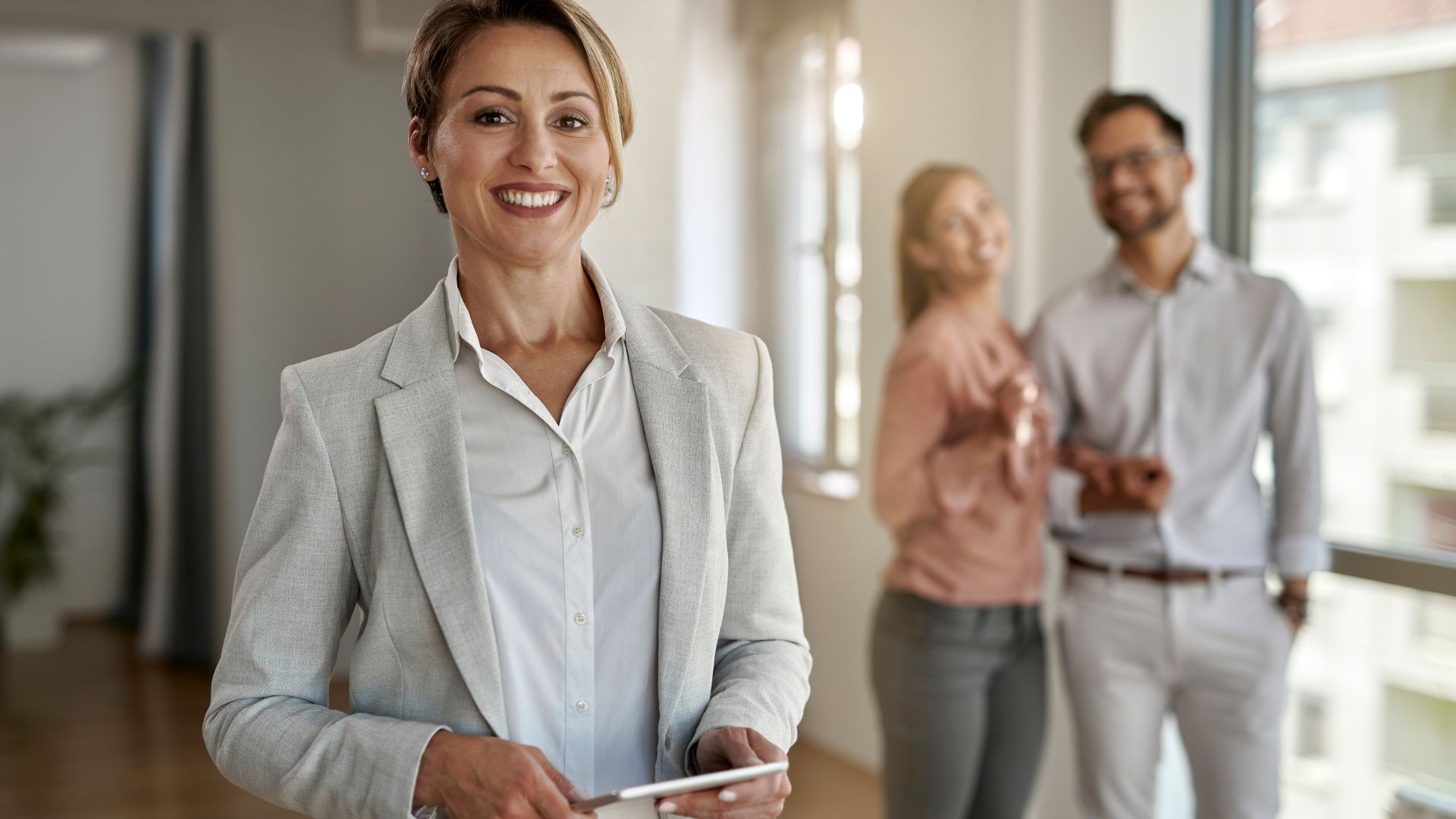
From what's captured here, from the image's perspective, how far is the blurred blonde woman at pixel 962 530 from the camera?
7.42 feet

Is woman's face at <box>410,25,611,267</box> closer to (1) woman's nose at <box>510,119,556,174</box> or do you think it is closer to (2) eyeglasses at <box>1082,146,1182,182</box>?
(1) woman's nose at <box>510,119,556,174</box>

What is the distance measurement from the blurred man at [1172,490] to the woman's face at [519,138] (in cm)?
161

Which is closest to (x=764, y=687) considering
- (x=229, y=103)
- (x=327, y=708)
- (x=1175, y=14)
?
(x=327, y=708)

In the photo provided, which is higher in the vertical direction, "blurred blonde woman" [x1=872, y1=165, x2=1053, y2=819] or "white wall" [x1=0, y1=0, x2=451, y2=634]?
"white wall" [x1=0, y1=0, x2=451, y2=634]

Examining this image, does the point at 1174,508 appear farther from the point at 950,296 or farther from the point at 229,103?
the point at 229,103

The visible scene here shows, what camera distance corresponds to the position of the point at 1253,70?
279cm

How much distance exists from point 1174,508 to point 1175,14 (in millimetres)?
1240

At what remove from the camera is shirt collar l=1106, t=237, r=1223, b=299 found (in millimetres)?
2275

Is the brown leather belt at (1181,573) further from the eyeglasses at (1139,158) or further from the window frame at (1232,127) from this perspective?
the window frame at (1232,127)

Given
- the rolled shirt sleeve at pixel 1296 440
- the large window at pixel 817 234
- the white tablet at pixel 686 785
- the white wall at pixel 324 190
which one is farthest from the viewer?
the large window at pixel 817 234

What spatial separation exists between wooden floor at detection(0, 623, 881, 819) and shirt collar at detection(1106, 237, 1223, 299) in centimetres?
154

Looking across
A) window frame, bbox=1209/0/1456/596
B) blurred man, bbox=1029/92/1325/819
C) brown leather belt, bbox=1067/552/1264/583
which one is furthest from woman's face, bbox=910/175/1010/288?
window frame, bbox=1209/0/1456/596

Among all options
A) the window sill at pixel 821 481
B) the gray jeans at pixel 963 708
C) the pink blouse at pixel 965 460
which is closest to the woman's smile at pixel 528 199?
the pink blouse at pixel 965 460

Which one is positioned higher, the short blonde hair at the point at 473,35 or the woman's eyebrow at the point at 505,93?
the short blonde hair at the point at 473,35
